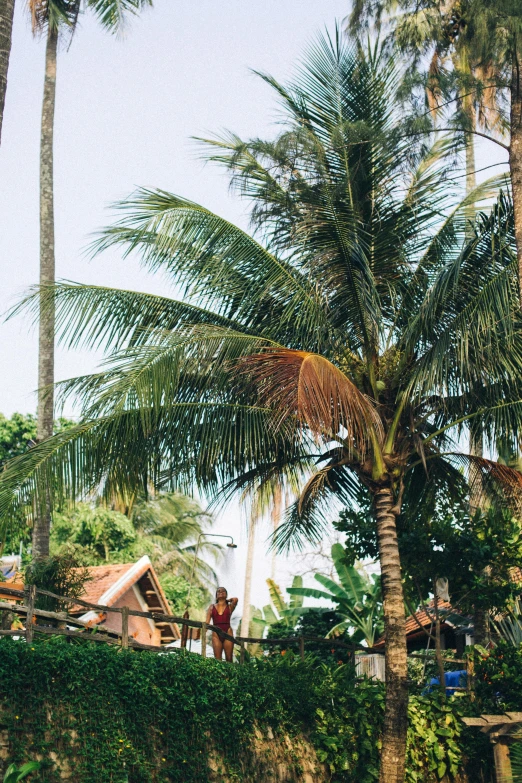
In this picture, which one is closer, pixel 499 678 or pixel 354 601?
pixel 499 678

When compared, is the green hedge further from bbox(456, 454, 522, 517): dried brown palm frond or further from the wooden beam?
bbox(456, 454, 522, 517): dried brown palm frond

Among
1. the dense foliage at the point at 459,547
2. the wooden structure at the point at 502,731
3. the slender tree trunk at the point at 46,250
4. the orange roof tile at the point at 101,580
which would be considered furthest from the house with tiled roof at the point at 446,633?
the slender tree trunk at the point at 46,250

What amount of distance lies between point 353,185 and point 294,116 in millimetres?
1245

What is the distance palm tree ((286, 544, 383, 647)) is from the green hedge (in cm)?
1049

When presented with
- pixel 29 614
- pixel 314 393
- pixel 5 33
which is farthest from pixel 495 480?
pixel 5 33

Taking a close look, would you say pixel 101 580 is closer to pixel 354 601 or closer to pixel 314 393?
pixel 354 601

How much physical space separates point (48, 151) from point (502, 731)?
1301 centimetres

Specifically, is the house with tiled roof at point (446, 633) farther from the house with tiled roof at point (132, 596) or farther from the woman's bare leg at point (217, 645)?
the woman's bare leg at point (217, 645)

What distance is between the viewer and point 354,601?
23625 mm

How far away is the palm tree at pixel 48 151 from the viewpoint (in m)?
15.1

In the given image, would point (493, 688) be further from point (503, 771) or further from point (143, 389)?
point (143, 389)

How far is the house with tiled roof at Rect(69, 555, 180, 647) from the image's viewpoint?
2012 centimetres

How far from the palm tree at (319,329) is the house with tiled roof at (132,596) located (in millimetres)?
8853

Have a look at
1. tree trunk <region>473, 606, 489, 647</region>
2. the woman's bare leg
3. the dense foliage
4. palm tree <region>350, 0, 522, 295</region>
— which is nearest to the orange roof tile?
the woman's bare leg
